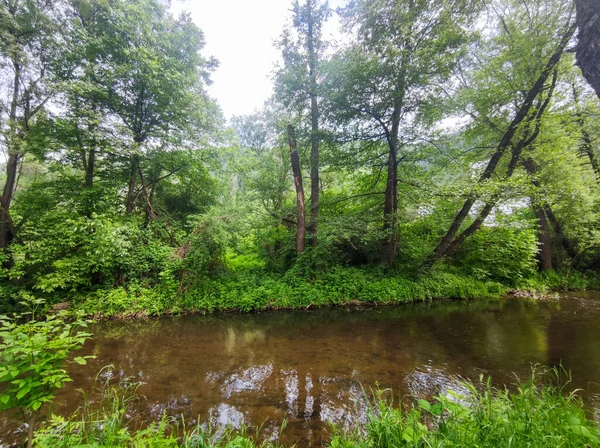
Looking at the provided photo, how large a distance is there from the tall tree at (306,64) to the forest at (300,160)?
0.24ft

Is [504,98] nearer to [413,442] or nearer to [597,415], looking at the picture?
[597,415]

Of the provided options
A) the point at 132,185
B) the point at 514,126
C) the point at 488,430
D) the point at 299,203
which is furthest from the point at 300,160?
the point at 488,430

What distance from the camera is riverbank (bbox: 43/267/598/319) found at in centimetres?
652

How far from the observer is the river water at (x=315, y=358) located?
127 inches

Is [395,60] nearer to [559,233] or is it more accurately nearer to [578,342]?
[578,342]

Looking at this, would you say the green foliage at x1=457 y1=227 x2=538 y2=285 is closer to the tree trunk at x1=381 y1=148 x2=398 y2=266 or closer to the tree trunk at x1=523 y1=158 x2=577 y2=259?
the tree trunk at x1=523 y1=158 x2=577 y2=259

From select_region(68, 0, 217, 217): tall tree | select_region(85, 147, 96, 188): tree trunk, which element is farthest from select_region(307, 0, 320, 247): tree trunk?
select_region(85, 147, 96, 188): tree trunk

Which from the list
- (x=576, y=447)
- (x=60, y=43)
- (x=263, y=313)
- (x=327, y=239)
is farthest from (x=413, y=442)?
(x=60, y=43)

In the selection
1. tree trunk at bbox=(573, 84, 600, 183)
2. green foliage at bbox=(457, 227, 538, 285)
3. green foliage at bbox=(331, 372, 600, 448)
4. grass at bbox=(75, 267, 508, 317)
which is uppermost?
tree trunk at bbox=(573, 84, 600, 183)

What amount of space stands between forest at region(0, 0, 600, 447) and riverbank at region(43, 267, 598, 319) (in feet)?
0.20

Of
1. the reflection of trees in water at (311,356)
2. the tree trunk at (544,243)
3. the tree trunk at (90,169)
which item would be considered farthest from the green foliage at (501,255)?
the tree trunk at (90,169)

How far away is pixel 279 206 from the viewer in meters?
10.3

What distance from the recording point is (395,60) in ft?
21.9

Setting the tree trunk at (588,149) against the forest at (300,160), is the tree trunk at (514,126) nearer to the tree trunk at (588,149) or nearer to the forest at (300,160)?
the forest at (300,160)
